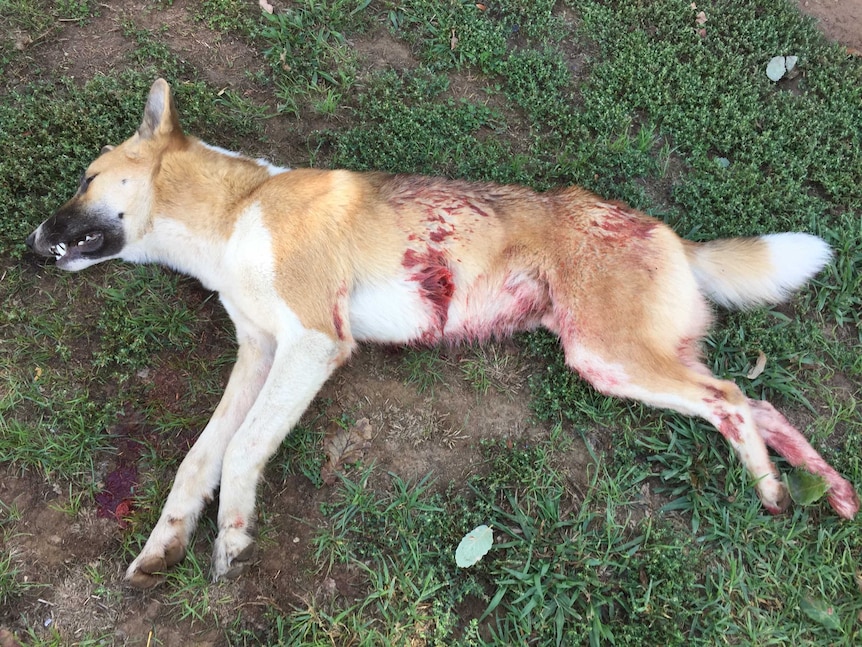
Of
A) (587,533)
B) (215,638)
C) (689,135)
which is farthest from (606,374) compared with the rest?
(215,638)

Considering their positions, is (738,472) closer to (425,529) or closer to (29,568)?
(425,529)

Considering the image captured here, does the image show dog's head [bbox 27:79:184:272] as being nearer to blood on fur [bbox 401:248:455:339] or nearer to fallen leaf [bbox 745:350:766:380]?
blood on fur [bbox 401:248:455:339]

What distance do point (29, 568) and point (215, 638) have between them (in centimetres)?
116

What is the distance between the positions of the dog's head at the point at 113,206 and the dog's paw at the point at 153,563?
1943mm

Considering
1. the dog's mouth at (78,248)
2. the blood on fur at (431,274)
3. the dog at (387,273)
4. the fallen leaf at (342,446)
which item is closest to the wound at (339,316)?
the dog at (387,273)

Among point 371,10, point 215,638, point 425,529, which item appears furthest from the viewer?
point 371,10

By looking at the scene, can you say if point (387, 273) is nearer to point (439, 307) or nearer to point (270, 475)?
point (439, 307)

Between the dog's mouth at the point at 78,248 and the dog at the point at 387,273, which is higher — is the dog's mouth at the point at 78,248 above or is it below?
below

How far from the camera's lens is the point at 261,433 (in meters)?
3.23

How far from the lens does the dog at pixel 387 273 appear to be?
3.36 metres

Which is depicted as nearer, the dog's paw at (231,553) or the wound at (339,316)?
the dog's paw at (231,553)

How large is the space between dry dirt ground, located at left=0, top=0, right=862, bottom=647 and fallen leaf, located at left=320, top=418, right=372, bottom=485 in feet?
0.18

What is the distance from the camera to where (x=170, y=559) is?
314cm

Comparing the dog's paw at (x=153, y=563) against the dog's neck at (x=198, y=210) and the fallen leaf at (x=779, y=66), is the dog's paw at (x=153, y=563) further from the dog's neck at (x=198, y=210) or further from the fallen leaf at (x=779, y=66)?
the fallen leaf at (x=779, y=66)
